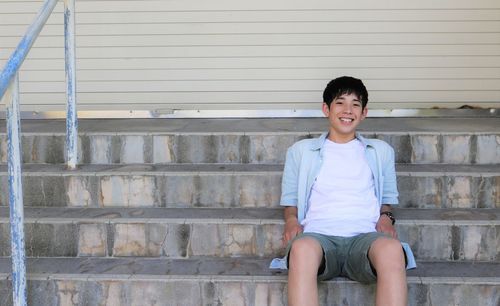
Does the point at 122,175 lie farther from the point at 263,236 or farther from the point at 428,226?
the point at 428,226

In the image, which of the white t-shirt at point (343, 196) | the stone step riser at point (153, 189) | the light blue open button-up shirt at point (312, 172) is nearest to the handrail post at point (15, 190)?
the stone step riser at point (153, 189)

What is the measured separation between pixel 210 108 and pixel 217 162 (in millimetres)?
1121

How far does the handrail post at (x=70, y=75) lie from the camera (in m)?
3.02

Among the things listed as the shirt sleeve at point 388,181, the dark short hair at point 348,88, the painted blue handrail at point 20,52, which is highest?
the painted blue handrail at point 20,52

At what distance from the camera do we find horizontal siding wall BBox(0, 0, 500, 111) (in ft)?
13.9

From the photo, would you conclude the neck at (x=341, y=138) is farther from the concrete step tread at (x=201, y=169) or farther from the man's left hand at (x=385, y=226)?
the concrete step tread at (x=201, y=169)

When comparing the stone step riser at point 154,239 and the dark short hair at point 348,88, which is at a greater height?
the dark short hair at point 348,88

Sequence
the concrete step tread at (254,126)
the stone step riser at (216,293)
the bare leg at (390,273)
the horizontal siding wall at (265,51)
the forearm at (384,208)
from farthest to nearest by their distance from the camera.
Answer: the horizontal siding wall at (265,51)
the concrete step tread at (254,126)
the forearm at (384,208)
the stone step riser at (216,293)
the bare leg at (390,273)

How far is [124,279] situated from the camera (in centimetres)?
246

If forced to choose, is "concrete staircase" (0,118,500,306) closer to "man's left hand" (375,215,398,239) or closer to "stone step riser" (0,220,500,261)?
"stone step riser" (0,220,500,261)

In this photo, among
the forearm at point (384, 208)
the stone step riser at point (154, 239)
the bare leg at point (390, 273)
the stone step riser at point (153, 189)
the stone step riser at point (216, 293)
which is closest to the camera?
the bare leg at point (390, 273)

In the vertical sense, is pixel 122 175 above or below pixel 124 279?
above

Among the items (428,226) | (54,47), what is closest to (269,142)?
(428,226)

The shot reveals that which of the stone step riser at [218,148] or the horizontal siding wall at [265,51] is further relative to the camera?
the horizontal siding wall at [265,51]
